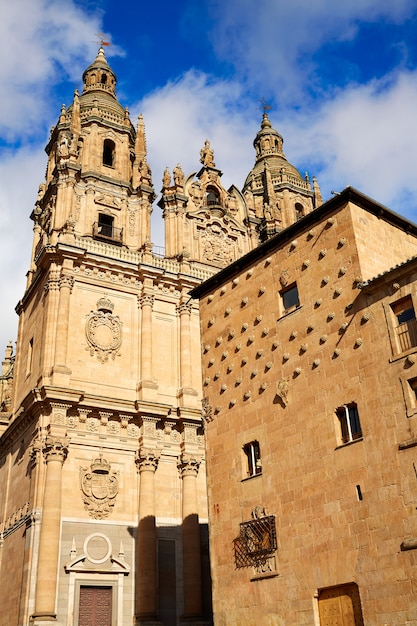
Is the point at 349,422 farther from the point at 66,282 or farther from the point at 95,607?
the point at 66,282

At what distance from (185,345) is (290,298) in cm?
1581

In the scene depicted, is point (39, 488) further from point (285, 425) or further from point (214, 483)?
point (285, 425)

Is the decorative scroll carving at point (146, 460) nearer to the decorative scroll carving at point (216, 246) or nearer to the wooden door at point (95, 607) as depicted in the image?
the wooden door at point (95, 607)

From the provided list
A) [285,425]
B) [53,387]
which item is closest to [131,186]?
[53,387]

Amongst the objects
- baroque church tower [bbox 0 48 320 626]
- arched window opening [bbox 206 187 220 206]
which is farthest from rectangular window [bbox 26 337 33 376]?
arched window opening [bbox 206 187 220 206]

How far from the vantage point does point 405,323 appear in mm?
16203

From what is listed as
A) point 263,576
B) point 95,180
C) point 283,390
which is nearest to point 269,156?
point 95,180

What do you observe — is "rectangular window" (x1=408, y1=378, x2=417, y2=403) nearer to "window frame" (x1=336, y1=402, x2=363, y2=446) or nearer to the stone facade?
the stone facade

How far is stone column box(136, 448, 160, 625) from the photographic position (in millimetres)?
27953

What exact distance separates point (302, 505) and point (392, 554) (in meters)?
2.88

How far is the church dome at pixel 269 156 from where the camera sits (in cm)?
4937

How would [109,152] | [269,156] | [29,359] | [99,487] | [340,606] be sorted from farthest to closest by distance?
[269,156]
[109,152]
[29,359]
[99,487]
[340,606]

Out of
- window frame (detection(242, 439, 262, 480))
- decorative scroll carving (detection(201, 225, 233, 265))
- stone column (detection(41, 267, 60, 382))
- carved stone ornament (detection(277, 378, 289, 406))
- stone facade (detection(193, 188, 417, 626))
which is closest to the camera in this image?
stone facade (detection(193, 188, 417, 626))

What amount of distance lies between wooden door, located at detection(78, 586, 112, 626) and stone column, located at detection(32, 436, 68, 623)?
150 centimetres
